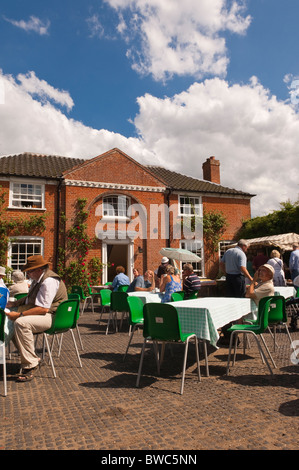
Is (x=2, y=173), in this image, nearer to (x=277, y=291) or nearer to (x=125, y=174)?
(x=125, y=174)

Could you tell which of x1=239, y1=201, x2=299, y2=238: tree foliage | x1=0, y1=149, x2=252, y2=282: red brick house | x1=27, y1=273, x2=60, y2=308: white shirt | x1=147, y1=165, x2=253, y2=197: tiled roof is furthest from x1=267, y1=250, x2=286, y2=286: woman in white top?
x1=147, y1=165, x2=253, y2=197: tiled roof

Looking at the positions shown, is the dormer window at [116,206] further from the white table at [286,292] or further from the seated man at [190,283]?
the white table at [286,292]

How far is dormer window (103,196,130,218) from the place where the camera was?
1792cm

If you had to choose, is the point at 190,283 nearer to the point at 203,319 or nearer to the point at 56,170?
the point at 203,319

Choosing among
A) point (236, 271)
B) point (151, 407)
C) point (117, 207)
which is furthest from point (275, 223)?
point (151, 407)

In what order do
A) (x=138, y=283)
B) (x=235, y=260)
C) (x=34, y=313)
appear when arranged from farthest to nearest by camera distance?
(x=138, y=283)
(x=235, y=260)
(x=34, y=313)

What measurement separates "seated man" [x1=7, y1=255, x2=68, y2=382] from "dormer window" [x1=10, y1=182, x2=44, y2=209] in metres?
11.8

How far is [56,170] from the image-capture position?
18047 millimetres

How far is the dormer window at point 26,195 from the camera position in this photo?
16312 mm

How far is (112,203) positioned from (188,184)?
5174mm
